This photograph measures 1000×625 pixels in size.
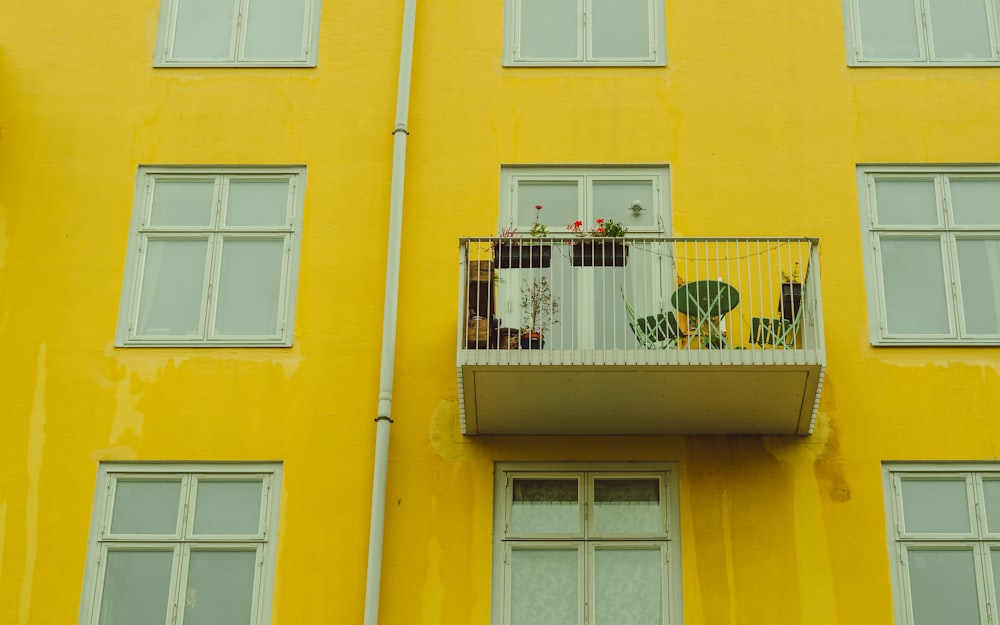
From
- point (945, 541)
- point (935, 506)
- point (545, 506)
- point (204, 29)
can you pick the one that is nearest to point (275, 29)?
point (204, 29)

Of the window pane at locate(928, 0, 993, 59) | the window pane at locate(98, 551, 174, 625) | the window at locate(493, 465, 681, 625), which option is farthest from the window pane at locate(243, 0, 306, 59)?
the window pane at locate(928, 0, 993, 59)

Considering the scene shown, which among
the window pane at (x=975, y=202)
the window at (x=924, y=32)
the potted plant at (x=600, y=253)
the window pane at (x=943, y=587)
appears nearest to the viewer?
the window pane at (x=943, y=587)

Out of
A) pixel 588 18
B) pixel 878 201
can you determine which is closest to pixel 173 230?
pixel 588 18

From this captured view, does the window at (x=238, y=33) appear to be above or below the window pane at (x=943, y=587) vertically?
above

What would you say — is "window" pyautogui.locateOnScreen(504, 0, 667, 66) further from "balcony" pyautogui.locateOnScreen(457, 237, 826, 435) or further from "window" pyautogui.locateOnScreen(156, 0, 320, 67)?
"balcony" pyautogui.locateOnScreen(457, 237, 826, 435)

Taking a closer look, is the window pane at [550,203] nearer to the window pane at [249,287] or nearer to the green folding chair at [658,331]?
the green folding chair at [658,331]

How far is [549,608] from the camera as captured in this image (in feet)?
40.0

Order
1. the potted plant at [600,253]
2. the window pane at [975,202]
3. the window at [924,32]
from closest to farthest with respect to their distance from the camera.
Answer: the potted plant at [600,253]
the window pane at [975,202]
the window at [924,32]

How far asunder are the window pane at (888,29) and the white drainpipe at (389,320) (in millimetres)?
4736

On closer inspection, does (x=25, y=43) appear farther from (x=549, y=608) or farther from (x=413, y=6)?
(x=549, y=608)

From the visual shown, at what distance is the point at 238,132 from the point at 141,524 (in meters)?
4.11

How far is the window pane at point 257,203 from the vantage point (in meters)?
13.8

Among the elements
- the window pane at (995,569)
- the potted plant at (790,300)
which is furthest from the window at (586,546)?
the window pane at (995,569)

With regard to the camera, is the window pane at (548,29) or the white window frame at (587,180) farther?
the window pane at (548,29)
